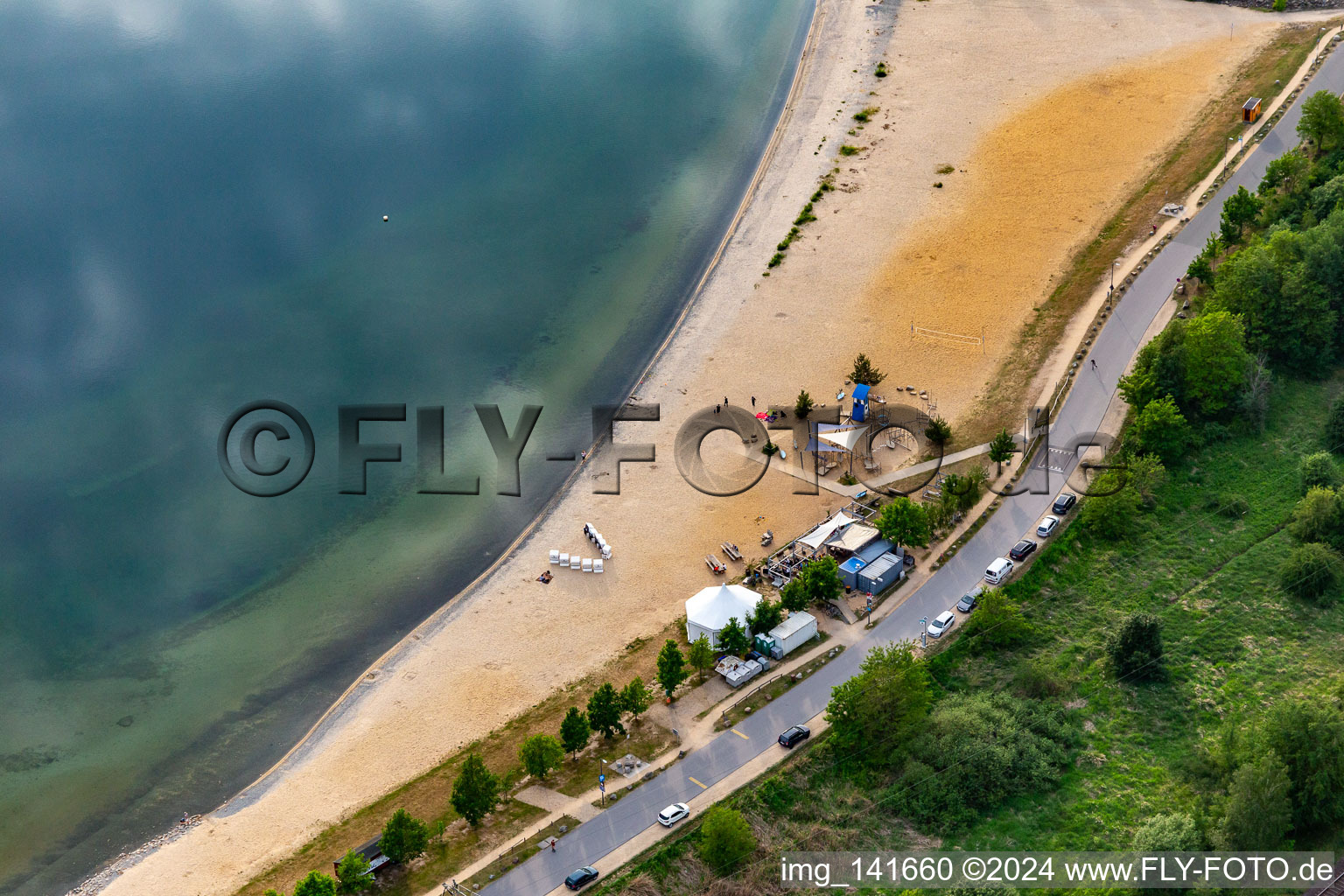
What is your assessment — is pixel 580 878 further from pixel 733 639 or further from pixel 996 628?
pixel 996 628

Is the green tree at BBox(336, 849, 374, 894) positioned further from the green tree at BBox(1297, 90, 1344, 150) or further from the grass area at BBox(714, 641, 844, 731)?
the green tree at BBox(1297, 90, 1344, 150)

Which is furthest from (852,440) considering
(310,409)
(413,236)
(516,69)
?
(516,69)

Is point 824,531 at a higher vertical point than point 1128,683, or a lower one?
higher

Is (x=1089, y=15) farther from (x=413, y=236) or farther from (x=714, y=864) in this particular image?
(x=714, y=864)

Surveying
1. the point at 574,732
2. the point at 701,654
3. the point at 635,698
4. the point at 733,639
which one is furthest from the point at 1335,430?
the point at 574,732

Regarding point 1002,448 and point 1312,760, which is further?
point 1002,448

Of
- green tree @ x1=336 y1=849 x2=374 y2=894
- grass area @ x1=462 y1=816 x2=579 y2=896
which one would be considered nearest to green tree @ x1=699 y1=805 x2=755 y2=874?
grass area @ x1=462 y1=816 x2=579 y2=896
